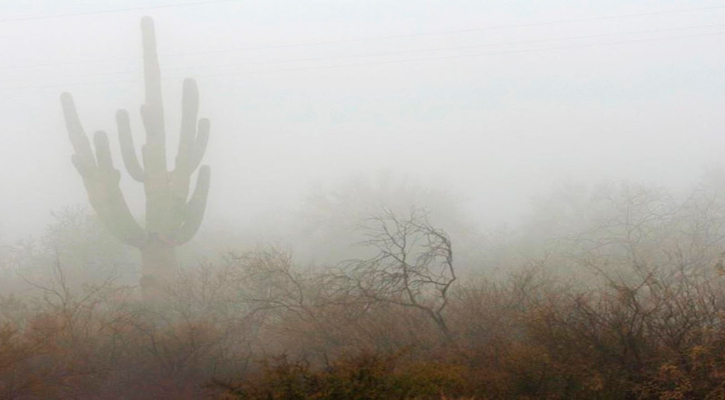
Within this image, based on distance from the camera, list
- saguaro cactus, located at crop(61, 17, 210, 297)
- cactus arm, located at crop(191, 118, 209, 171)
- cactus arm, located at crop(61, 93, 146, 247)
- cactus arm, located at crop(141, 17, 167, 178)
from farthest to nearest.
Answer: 1. cactus arm, located at crop(191, 118, 209, 171)
2. cactus arm, located at crop(141, 17, 167, 178)
3. saguaro cactus, located at crop(61, 17, 210, 297)
4. cactus arm, located at crop(61, 93, 146, 247)

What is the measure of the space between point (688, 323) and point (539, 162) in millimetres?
64225

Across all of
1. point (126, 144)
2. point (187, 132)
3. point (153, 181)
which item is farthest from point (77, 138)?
point (187, 132)

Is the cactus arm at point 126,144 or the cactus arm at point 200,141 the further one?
the cactus arm at point 200,141

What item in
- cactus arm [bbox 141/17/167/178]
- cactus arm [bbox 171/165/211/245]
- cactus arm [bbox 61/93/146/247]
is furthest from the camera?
cactus arm [bbox 171/165/211/245]

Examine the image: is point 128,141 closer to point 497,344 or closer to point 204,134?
point 204,134

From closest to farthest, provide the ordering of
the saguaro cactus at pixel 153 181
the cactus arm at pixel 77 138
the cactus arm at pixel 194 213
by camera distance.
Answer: the saguaro cactus at pixel 153 181 → the cactus arm at pixel 77 138 → the cactus arm at pixel 194 213

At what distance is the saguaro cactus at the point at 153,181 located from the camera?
695 inches

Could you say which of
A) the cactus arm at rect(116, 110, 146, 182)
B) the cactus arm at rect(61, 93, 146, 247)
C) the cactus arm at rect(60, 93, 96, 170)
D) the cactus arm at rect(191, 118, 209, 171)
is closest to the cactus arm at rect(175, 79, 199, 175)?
the cactus arm at rect(191, 118, 209, 171)

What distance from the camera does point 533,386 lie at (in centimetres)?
884

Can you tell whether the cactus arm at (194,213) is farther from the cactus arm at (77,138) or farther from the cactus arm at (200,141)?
the cactus arm at (77,138)

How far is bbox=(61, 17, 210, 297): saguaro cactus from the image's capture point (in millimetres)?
17656

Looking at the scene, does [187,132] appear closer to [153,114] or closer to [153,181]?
[153,114]

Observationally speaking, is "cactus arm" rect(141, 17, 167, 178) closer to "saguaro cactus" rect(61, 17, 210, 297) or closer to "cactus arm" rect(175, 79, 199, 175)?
"saguaro cactus" rect(61, 17, 210, 297)

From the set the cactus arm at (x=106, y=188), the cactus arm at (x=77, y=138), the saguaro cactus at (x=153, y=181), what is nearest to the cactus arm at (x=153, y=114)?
the saguaro cactus at (x=153, y=181)
